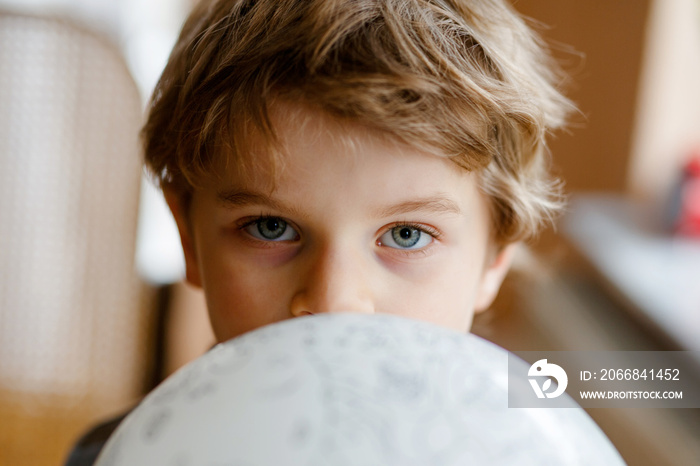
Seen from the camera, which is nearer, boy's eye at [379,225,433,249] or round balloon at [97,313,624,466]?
round balloon at [97,313,624,466]

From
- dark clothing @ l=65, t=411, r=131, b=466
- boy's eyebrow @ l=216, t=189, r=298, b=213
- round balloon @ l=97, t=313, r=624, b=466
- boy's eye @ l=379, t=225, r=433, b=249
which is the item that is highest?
boy's eyebrow @ l=216, t=189, r=298, b=213

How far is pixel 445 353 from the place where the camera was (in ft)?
1.22

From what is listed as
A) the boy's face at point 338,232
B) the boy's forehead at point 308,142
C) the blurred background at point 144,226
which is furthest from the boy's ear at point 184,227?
the blurred background at point 144,226

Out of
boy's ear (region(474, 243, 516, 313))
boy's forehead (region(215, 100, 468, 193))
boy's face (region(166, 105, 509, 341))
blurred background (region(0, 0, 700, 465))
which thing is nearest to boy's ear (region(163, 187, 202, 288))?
boy's face (region(166, 105, 509, 341))

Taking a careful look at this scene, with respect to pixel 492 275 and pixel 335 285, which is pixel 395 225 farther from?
pixel 492 275

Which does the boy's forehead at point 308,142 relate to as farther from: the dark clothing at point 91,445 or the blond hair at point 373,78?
the dark clothing at point 91,445

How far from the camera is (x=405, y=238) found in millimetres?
640

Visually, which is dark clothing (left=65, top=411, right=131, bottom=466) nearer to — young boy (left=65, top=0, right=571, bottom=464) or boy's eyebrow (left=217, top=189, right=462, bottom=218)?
young boy (left=65, top=0, right=571, bottom=464)

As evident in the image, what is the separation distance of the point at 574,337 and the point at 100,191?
45.3 inches

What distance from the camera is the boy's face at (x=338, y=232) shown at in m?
0.58

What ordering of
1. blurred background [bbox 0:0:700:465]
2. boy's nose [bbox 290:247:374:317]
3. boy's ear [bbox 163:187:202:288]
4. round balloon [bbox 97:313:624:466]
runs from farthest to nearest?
blurred background [bbox 0:0:700:465], boy's ear [bbox 163:187:202:288], boy's nose [bbox 290:247:374:317], round balloon [bbox 97:313:624:466]

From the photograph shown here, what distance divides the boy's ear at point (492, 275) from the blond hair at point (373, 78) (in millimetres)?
100

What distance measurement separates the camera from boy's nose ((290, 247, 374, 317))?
57 centimetres

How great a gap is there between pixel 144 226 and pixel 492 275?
3.72 feet
